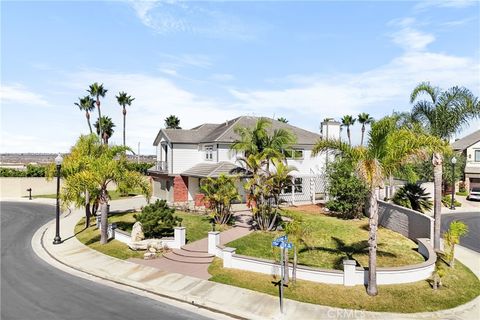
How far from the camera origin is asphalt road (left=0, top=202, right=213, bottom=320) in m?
12.1

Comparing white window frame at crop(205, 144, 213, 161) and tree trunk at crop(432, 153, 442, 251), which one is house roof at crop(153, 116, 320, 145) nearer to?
white window frame at crop(205, 144, 213, 161)

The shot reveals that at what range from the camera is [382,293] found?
43.0 feet

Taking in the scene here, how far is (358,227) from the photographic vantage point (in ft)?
76.5

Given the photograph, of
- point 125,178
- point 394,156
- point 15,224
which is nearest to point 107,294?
point 125,178

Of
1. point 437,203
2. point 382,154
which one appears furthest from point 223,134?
point 382,154

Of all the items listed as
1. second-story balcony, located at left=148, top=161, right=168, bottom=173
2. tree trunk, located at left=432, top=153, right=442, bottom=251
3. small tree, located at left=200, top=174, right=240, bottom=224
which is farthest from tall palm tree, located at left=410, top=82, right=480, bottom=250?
second-story balcony, located at left=148, top=161, right=168, bottom=173

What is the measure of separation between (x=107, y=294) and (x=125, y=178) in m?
8.79

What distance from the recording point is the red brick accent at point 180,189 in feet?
114

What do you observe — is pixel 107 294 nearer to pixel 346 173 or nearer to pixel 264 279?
pixel 264 279

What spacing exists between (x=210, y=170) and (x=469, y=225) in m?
21.9

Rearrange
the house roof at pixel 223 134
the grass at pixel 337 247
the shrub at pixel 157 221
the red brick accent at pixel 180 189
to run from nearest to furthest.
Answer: the grass at pixel 337 247 → the shrub at pixel 157 221 → the house roof at pixel 223 134 → the red brick accent at pixel 180 189

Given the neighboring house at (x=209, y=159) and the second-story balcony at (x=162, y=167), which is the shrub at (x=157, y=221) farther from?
the second-story balcony at (x=162, y=167)

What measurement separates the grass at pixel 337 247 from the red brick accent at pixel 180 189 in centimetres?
1491

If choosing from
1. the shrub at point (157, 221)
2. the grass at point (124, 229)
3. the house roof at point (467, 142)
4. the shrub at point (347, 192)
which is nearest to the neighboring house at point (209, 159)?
the grass at point (124, 229)
